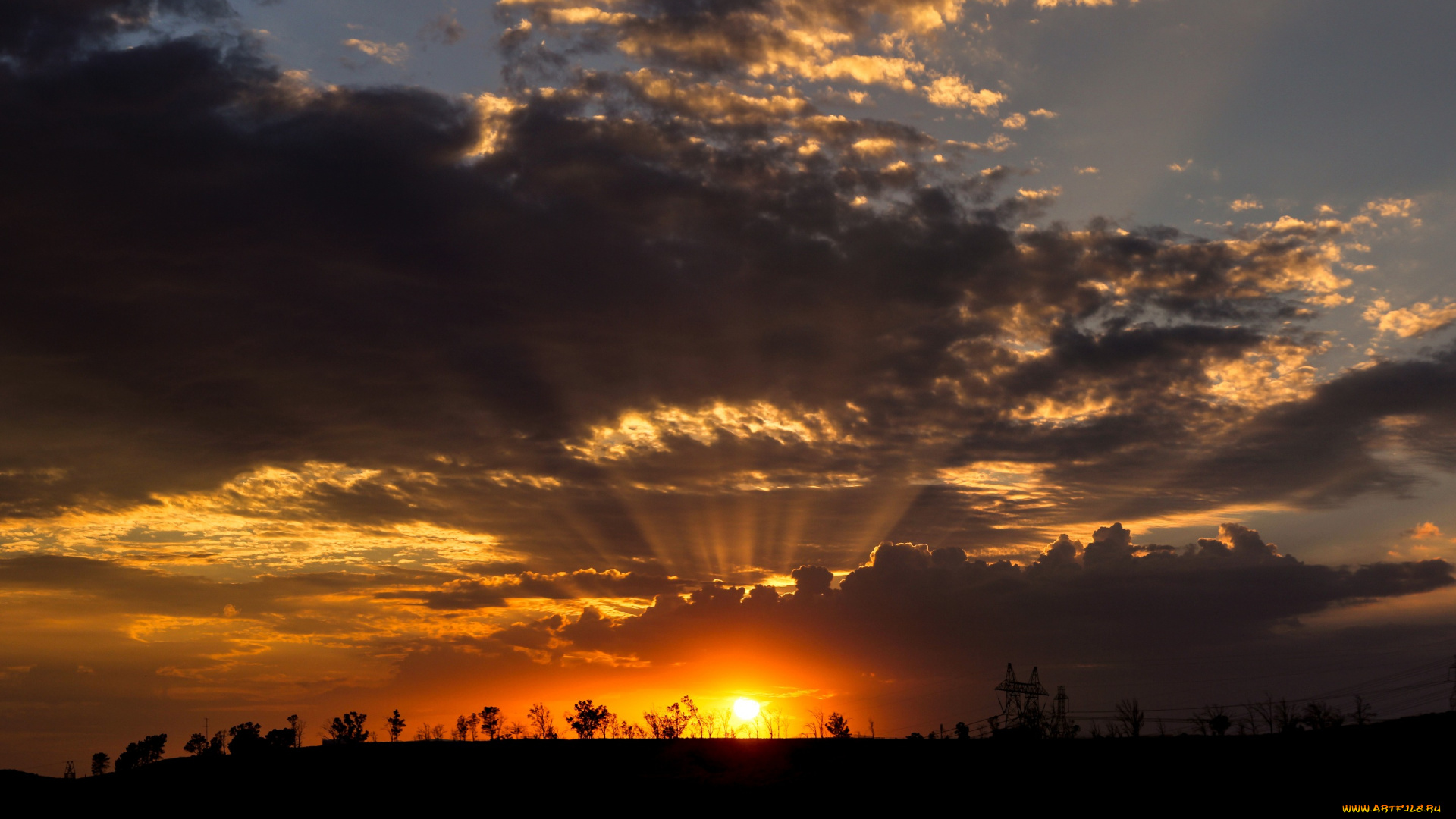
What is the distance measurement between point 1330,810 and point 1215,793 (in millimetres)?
8286

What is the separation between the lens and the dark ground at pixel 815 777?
7975 cm

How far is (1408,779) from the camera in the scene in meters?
76.8

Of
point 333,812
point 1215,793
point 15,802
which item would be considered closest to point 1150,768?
point 1215,793

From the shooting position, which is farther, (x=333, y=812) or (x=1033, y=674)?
(x=1033, y=674)

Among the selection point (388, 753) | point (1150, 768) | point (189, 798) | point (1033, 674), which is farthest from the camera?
point (1033, 674)

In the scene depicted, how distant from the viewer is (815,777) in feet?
309

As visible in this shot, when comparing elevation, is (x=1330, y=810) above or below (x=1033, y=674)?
below

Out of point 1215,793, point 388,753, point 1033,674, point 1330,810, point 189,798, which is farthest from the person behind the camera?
point 1033,674

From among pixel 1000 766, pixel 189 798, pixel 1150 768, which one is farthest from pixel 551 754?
pixel 1150 768

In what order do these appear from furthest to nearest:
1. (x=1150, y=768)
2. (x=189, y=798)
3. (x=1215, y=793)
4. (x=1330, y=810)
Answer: (x=189, y=798) → (x=1150, y=768) → (x=1215, y=793) → (x=1330, y=810)

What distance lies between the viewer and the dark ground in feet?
262

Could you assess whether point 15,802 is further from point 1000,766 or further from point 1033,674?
point 1033,674

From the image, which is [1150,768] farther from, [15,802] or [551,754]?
[15,802]

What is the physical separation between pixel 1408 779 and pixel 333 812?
92401 millimetres
